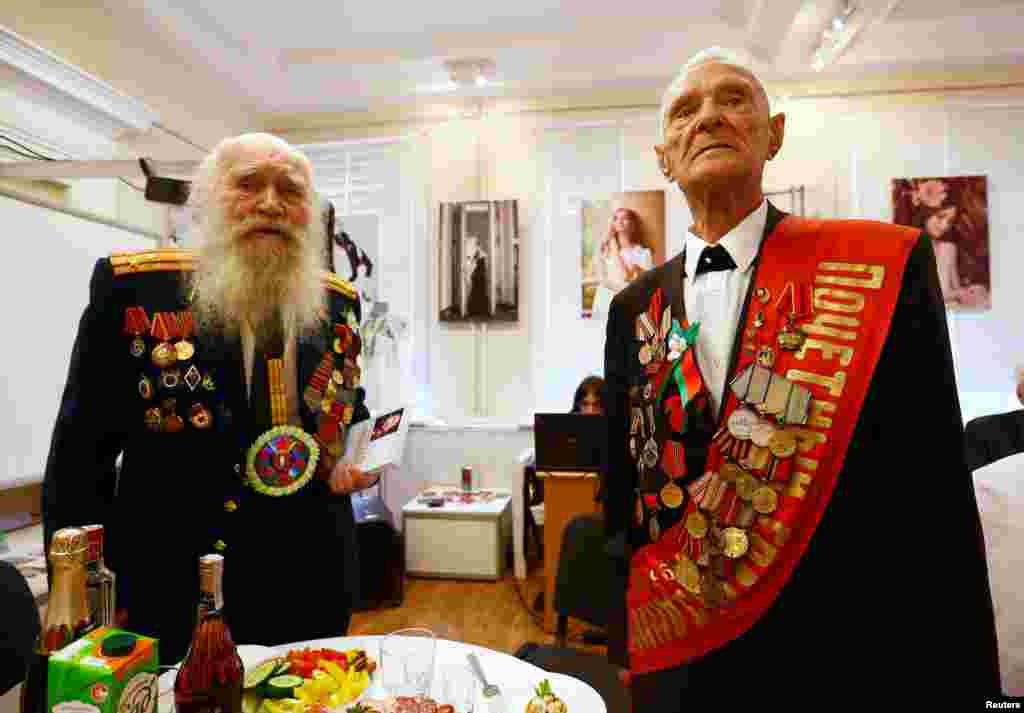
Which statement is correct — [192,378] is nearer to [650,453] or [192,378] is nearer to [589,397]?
[650,453]

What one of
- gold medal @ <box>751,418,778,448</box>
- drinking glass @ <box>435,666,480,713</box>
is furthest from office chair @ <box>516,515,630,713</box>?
gold medal @ <box>751,418,778,448</box>

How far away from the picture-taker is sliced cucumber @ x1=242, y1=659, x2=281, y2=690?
3.11 feet

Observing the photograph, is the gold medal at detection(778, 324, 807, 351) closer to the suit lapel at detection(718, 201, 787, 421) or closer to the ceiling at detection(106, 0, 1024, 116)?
the suit lapel at detection(718, 201, 787, 421)

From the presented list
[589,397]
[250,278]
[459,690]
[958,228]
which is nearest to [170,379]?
[250,278]

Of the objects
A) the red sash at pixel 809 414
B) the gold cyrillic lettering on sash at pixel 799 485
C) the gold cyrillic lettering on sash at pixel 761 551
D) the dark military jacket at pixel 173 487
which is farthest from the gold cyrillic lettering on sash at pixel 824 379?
the dark military jacket at pixel 173 487

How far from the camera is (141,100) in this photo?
3.57 m

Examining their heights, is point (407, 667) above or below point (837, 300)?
below

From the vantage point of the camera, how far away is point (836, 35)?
348 cm

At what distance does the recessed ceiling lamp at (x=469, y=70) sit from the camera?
408cm

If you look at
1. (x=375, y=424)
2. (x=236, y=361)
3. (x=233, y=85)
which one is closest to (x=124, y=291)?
(x=236, y=361)

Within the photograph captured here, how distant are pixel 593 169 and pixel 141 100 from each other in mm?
2950

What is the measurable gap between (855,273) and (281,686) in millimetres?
1054

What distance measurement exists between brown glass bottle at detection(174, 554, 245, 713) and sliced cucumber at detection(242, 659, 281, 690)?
0.14 metres

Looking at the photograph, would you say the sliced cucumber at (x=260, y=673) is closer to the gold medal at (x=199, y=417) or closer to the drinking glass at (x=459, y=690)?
the drinking glass at (x=459, y=690)
